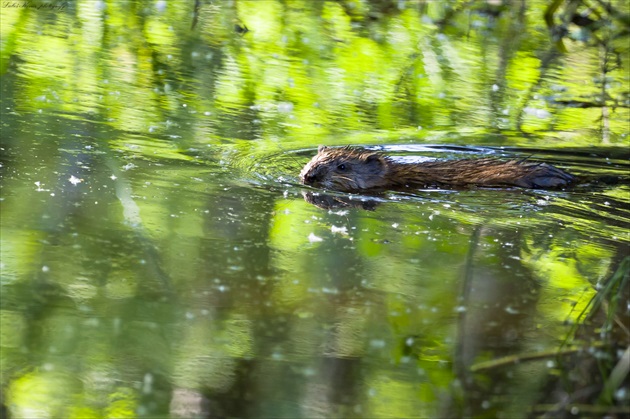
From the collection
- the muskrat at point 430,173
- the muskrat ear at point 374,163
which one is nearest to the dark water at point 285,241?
the muskrat at point 430,173

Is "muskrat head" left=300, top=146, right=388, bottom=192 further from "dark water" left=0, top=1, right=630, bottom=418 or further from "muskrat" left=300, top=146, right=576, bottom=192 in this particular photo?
"dark water" left=0, top=1, right=630, bottom=418

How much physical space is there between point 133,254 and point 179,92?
5076mm

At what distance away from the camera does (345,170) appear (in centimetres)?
821

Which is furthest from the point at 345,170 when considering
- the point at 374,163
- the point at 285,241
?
the point at 285,241

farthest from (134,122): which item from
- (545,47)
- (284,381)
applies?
(545,47)

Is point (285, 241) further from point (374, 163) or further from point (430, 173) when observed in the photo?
point (430, 173)

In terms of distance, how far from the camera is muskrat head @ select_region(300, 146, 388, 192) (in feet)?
26.3

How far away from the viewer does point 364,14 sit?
17203 millimetres

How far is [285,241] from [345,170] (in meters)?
2.01

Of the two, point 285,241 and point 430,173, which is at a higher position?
point 285,241

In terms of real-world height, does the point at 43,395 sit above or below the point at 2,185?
above

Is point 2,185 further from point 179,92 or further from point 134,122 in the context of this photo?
point 179,92

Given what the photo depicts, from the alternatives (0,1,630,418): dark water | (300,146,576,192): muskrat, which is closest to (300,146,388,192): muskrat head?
(300,146,576,192): muskrat

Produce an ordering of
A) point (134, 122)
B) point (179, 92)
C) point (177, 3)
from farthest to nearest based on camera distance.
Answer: point (177, 3) → point (179, 92) → point (134, 122)
